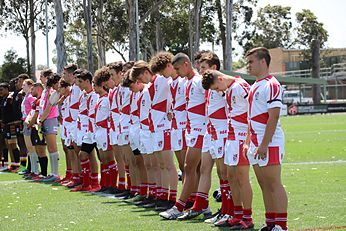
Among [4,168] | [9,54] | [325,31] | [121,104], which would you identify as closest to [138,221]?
[121,104]

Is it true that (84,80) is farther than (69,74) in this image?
No

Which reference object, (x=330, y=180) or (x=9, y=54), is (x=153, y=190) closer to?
(x=330, y=180)

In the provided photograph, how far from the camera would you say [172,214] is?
35.4ft

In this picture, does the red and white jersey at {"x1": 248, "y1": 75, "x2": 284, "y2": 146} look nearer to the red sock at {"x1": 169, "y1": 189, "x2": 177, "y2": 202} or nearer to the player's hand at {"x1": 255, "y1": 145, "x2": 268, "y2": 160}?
the player's hand at {"x1": 255, "y1": 145, "x2": 268, "y2": 160}

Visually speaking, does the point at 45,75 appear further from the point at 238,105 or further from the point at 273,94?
the point at 273,94

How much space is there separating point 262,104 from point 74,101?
761 centimetres

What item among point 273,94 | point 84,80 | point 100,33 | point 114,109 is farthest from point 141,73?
point 100,33

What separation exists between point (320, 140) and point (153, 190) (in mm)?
15783

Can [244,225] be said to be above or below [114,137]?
below

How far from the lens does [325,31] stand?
9800 centimetres

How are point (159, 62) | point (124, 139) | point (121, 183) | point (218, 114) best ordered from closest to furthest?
point (218, 114) → point (159, 62) → point (124, 139) → point (121, 183)

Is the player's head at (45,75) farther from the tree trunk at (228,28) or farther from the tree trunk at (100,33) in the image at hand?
the tree trunk at (100,33)

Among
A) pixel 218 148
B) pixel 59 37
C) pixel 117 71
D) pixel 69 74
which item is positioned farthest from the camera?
pixel 59 37

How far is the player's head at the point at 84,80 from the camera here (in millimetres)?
14977
